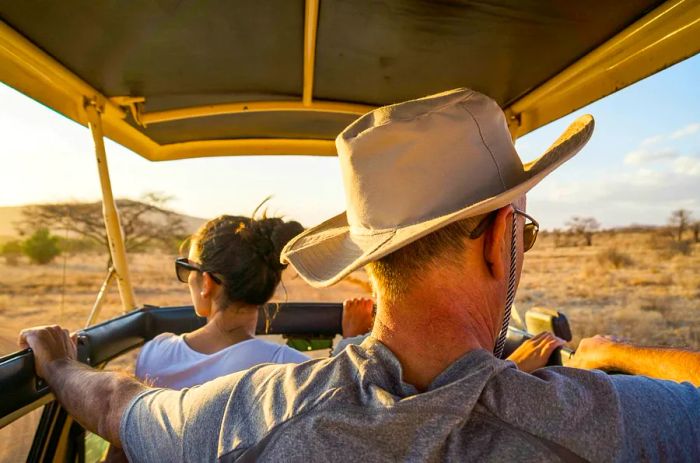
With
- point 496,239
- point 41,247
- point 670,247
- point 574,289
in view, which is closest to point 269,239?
point 496,239

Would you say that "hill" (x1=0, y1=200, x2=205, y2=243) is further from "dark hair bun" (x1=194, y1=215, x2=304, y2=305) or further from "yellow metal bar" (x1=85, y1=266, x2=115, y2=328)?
"dark hair bun" (x1=194, y1=215, x2=304, y2=305)

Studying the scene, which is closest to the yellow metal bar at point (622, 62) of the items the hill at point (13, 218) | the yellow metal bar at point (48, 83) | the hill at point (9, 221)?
the yellow metal bar at point (48, 83)

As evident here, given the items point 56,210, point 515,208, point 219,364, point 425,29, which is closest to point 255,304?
point 219,364

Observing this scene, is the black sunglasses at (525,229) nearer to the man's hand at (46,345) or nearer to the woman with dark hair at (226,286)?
the woman with dark hair at (226,286)

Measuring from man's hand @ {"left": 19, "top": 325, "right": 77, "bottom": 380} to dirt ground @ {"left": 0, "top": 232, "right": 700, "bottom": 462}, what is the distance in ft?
34.1

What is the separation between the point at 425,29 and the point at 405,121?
119 cm

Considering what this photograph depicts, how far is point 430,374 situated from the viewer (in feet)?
3.36

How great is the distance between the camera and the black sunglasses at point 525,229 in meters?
1.10

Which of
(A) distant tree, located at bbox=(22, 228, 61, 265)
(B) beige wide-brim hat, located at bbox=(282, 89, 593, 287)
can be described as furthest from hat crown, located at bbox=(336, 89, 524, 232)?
(A) distant tree, located at bbox=(22, 228, 61, 265)

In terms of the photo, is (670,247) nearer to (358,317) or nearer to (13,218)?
(358,317)

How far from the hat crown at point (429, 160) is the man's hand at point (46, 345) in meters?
1.13

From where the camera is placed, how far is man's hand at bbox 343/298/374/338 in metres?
2.88

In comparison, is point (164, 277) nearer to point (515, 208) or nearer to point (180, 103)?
point (180, 103)

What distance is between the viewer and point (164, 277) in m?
22.0
